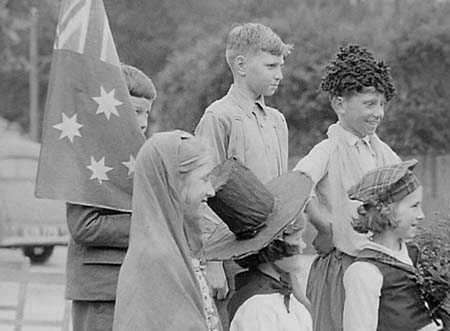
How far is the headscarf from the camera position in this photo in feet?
13.6

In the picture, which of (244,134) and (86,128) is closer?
(86,128)

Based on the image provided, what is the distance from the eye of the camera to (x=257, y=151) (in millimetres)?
5992

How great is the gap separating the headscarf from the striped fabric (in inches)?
49.2

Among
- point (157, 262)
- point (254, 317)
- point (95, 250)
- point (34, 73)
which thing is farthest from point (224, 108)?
point (34, 73)

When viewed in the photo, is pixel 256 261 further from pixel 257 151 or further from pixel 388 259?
pixel 257 151

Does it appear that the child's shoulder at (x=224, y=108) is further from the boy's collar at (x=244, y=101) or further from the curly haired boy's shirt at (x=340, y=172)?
the curly haired boy's shirt at (x=340, y=172)

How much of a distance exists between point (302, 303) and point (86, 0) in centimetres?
162

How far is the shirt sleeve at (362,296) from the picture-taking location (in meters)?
5.06

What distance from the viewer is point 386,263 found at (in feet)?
17.0

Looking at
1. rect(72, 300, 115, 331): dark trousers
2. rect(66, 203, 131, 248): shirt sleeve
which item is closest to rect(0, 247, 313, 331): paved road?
rect(72, 300, 115, 331): dark trousers

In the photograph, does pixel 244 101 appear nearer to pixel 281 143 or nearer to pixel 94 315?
pixel 281 143

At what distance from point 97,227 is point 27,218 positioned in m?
14.6

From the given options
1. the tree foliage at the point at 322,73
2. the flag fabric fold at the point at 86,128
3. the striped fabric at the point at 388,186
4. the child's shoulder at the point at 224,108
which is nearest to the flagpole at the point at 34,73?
the tree foliage at the point at 322,73

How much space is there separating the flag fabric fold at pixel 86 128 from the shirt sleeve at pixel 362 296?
0.99 metres
